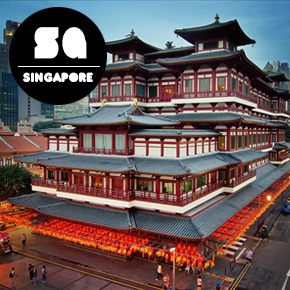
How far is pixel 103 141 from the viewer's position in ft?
110

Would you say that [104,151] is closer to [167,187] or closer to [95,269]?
[167,187]

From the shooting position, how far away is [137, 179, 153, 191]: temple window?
98.7 ft

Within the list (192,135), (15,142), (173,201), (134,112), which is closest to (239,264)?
(173,201)

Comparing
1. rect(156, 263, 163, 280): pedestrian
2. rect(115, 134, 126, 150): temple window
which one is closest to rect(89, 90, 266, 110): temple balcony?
rect(115, 134, 126, 150): temple window

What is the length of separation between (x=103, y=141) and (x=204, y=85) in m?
16.2

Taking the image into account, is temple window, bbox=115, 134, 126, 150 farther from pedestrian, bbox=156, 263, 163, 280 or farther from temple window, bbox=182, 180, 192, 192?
pedestrian, bbox=156, 263, 163, 280

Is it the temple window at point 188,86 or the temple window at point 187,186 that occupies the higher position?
the temple window at point 188,86

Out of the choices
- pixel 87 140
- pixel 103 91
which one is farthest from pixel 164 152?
pixel 103 91

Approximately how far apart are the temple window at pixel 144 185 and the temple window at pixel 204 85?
16.5 m

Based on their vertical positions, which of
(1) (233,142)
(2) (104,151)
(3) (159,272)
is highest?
(1) (233,142)

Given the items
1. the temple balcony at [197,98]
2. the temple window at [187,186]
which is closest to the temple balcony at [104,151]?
the temple window at [187,186]

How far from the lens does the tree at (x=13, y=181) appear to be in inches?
1977

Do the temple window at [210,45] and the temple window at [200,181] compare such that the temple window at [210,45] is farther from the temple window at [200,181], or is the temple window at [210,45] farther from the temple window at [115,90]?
the temple window at [200,181]

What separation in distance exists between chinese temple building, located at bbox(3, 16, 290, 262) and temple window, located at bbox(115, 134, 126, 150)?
0.12 meters
